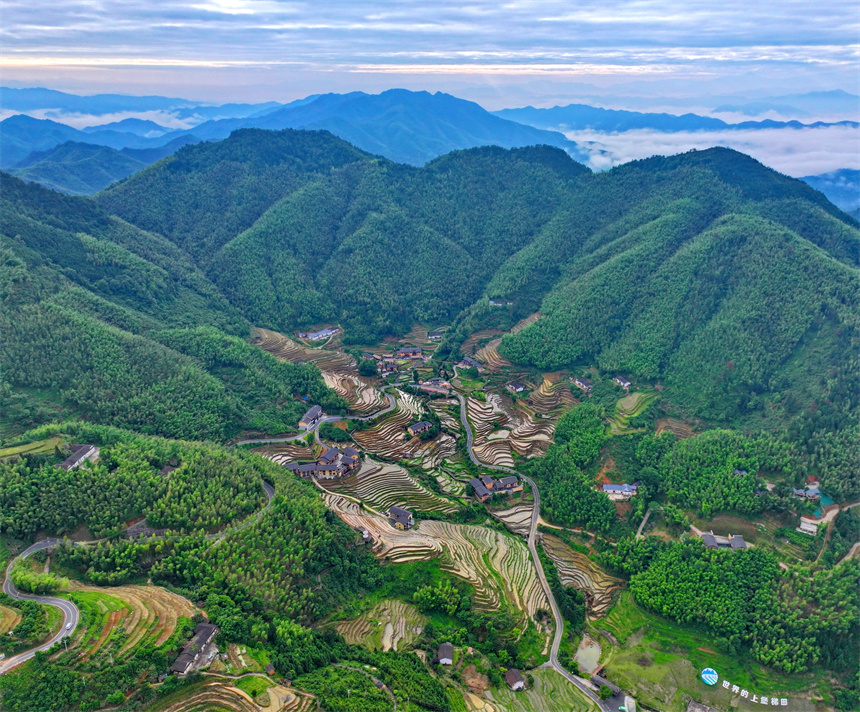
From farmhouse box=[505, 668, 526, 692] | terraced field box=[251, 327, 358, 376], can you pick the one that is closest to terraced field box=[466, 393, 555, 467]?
terraced field box=[251, 327, 358, 376]

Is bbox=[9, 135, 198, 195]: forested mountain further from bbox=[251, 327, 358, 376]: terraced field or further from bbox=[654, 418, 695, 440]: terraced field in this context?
bbox=[654, 418, 695, 440]: terraced field

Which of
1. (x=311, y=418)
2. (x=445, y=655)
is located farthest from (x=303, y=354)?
(x=445, y=655)

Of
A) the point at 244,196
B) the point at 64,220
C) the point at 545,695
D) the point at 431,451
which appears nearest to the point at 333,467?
the point at 431,451

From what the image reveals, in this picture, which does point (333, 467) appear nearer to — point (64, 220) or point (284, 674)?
point (284, 674)

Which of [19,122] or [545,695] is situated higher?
[19,122]

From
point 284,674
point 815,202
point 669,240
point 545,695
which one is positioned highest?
point 815,202
